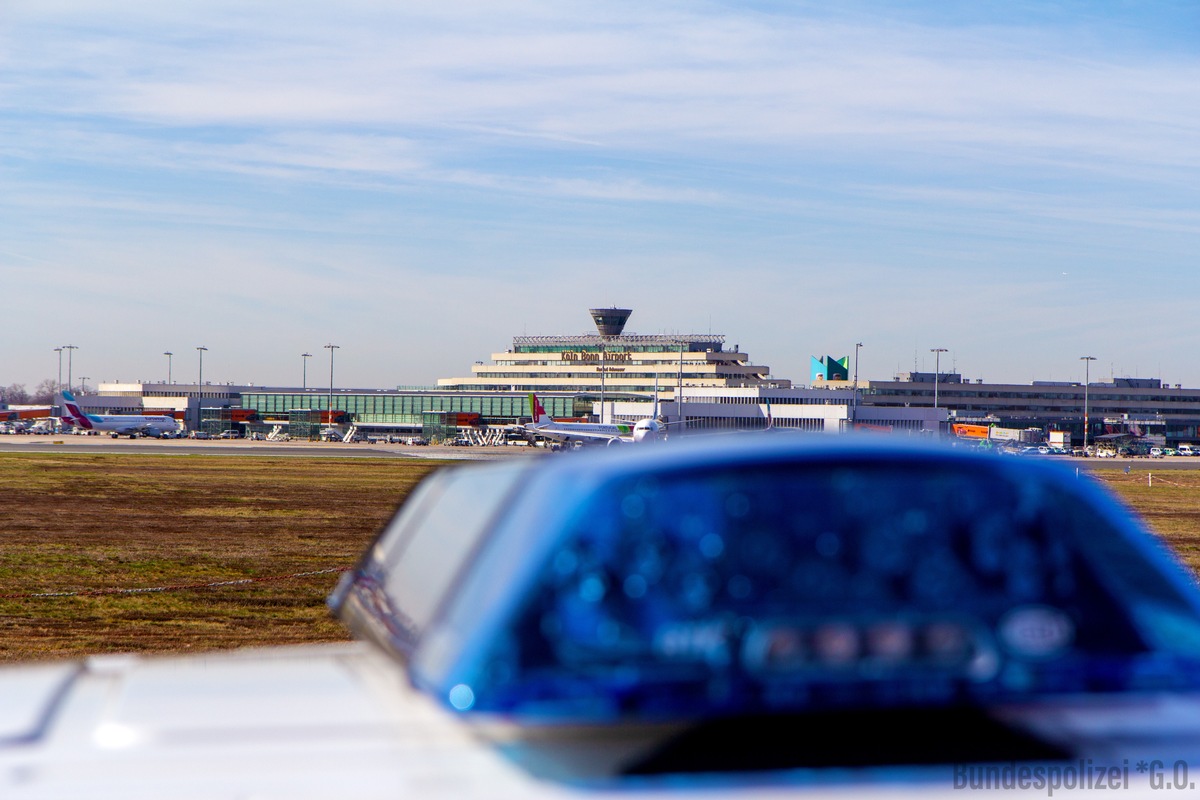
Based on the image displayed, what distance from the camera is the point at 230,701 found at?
2.69 meters

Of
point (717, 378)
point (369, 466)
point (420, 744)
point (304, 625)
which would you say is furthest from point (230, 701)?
point (717, 378)

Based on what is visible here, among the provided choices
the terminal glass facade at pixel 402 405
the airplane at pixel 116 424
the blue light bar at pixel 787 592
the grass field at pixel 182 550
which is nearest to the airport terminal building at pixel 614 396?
the terminal glass facade at pixel 402 405

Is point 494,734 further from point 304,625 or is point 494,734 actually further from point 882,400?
point 882,400

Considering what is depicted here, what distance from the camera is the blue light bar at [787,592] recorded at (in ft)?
7.59

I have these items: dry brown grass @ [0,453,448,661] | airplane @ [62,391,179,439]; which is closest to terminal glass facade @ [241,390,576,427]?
airplane @ [62,391,179,439]

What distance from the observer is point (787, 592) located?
2.39 m

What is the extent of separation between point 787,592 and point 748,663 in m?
0.17

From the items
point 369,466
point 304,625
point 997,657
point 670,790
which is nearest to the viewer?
point 670,790

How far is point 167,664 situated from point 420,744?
47.4 inches

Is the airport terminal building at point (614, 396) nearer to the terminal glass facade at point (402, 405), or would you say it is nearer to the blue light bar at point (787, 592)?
the terminal glass facade at point (402, 405)

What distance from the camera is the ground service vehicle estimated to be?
230 centimetres

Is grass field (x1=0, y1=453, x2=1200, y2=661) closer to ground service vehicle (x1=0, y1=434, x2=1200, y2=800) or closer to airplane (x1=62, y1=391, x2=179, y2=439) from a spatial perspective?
ground service vehicle (x1=0, y1=434, x2=1200, y2=800)

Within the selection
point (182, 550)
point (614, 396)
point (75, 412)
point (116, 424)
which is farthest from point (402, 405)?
point (182, 550)

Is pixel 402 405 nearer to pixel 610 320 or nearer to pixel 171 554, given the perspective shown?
pixel 610 320
